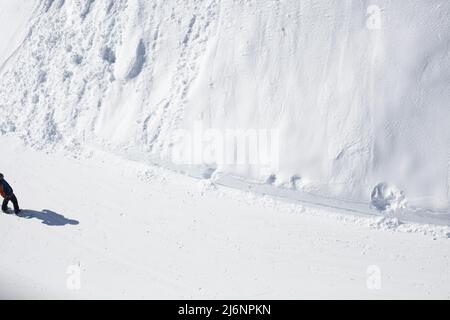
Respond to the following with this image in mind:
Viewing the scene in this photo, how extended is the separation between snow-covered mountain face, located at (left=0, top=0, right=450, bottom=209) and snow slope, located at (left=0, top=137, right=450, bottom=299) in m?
0.76

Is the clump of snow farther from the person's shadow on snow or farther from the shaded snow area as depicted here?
the person's shadow on snow

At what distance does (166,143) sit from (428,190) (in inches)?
235

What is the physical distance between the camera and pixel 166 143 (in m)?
9.48

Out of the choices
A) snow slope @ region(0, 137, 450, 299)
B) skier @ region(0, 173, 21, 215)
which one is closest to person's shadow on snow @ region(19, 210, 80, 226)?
snow slope @ region(0, 137, 450, 299)

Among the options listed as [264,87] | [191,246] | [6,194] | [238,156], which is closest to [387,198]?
[238,156]

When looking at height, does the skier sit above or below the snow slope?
above

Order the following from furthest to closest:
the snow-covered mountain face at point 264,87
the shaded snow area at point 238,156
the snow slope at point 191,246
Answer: the snow-covered mountain face at point 264,87 → the shaded snow area at point 238,156 → the snow slope at point 191,246

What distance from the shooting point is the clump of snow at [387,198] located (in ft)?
28.1

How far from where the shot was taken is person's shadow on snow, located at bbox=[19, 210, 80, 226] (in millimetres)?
8633

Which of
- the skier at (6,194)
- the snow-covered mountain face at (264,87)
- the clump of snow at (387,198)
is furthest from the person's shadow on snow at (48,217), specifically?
the clump of snow at (387,198)

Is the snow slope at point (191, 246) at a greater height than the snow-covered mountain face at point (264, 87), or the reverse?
the snow-covered mountain face at point (264, 87)

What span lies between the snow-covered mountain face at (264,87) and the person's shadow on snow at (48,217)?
193 cm

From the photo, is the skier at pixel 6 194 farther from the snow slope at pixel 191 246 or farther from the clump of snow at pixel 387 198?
the clump of snow at pixel 387 198

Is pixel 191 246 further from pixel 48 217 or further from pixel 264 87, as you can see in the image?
pixel 264 87
